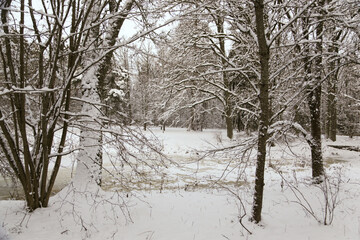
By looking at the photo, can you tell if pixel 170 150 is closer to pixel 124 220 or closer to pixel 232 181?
pixel 232 181

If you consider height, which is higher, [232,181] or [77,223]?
[77,223]

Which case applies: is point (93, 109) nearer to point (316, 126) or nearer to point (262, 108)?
point (262, 108)

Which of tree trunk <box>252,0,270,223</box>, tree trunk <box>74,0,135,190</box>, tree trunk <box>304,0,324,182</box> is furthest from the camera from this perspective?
tree trunk <box>304,0,324,182</box>

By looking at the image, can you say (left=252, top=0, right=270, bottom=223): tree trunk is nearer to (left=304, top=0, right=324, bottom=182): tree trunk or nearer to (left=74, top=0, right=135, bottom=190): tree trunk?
(left=74, top=0, right=135, bottom=190): tree trunk

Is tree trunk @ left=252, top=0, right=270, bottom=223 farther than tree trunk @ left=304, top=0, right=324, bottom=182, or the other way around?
tree trunk @ left=304, top=0, right=324, bottom=182

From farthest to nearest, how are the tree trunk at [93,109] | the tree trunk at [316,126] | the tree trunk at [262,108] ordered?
the tree trunk at [316,126]
the tree trunk at [93,109]
the tree trunk at [262,108]

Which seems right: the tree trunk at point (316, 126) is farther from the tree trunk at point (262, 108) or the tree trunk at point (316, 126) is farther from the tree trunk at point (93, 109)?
the tree trunk at point (93, 109)

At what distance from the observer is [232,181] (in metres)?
10.2

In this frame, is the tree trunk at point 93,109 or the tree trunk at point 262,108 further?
the tree trunk at point 93,109

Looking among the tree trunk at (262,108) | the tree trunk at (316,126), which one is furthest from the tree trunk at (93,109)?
the tree trunk at (316,126)

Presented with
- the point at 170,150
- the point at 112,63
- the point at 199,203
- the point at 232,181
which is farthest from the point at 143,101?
the point at 199,203

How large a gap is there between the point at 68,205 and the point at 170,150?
1464cm

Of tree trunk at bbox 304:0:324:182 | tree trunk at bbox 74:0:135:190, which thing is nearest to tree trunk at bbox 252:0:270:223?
tree trunk at bbox 74:0:135:190

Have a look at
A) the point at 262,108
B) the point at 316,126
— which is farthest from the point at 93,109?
the point at 316,126
